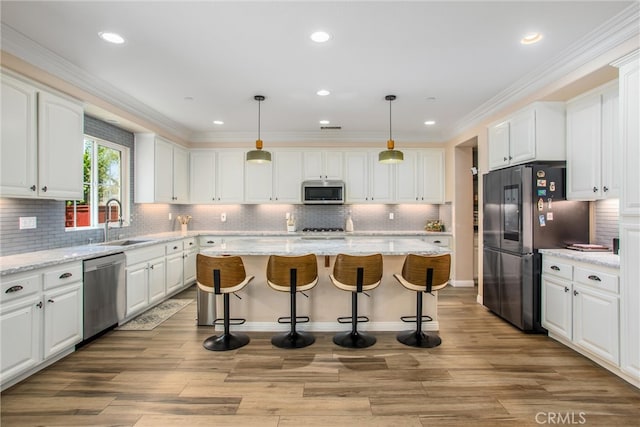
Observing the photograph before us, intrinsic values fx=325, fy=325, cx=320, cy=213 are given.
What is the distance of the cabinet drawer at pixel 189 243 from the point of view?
5137 mm

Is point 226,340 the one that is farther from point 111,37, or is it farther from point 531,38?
point 531,38

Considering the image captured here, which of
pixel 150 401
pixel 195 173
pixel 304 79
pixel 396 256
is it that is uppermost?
pixel 304 79

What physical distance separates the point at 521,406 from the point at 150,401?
8.20ft

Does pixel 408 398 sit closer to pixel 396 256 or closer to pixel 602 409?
pixel 602 409

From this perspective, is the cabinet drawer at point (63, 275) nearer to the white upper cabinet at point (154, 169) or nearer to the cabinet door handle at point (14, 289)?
the cabinet door handle at point (14, 289)

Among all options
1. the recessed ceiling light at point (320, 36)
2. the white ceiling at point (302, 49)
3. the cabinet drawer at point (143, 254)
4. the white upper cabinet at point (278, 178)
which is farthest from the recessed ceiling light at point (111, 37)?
the white upper cabinet at point (278, 178)

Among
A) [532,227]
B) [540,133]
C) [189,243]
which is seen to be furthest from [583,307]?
[189,243]

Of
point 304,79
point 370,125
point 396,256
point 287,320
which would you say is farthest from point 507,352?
point 370,125

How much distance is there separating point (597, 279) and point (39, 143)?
4.84 m

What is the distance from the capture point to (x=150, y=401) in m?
2.23

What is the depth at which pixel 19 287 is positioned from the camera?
2.34m

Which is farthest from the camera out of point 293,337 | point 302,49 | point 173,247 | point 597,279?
point 173,247

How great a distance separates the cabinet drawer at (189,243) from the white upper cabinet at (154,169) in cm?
70

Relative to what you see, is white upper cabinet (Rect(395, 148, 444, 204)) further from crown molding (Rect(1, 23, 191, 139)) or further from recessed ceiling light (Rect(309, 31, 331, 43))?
crown molding (Rect(1, 23, 191, 139))
